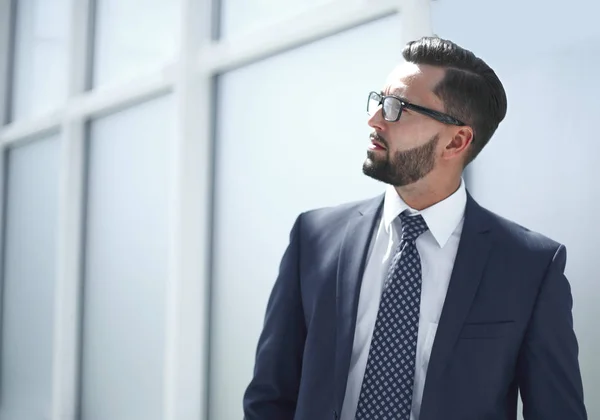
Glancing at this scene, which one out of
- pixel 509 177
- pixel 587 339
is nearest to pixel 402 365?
pixel 587 339

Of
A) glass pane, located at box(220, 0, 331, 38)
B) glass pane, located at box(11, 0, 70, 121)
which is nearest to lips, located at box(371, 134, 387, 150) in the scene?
glass pane, located at box(220, 0, 331, 38)

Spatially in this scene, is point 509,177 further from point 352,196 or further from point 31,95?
point 31,95

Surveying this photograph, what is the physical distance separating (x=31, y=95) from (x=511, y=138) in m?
3.70

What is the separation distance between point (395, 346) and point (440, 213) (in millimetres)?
293

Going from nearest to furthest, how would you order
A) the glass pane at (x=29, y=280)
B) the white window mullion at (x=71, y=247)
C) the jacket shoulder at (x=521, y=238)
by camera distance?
the jacket shoulder at (x=521, y=238) → the white window mullion at (x=71, y=247) → the glass pane at (x=29, y=280)

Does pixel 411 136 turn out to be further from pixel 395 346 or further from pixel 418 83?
pixel 395 346

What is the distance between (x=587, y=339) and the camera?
1709mm

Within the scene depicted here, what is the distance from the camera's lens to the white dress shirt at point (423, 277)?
1.54 m

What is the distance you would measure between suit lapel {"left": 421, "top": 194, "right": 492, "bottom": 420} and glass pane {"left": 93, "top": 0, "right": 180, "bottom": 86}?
6.93 feet

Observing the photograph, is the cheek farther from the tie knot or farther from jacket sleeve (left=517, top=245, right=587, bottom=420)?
jacket sleeve (left=517, top=245, right=587, bottom=420)

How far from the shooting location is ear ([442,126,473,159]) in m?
1.61

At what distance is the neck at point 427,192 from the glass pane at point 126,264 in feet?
6.42

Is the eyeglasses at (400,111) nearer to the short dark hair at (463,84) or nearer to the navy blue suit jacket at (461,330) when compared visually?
the short dark hair at (463,84)

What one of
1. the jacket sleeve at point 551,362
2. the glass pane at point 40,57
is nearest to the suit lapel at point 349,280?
the jacket sleeve at point 551,362
